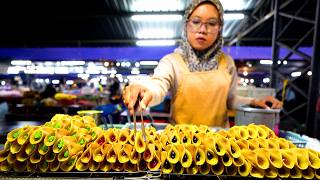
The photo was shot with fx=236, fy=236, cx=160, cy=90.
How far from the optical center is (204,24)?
6.49ft

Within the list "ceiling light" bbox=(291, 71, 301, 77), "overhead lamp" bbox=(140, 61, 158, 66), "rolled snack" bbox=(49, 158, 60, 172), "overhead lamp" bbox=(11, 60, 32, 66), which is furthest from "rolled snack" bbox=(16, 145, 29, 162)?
"overhead lamp" bbox=(11, 60, 32, 66)

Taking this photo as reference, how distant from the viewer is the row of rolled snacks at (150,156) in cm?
111

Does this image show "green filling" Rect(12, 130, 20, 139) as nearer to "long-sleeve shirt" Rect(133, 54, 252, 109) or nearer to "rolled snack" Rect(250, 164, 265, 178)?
"long-sleeve shirt" Rect(133, 54, 252, 109)

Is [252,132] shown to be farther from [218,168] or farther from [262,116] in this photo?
[262,116]

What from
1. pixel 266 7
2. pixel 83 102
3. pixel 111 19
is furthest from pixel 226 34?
pixel 83 102

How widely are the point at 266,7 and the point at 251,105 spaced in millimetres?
7617

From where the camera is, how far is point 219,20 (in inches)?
79.9

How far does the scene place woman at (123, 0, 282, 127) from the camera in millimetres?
1994

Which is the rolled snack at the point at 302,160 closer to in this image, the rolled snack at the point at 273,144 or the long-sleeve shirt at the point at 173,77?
the rolled snack at the point at 273,144

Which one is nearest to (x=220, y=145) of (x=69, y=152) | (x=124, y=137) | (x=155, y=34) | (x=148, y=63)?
(x=124, y=137)

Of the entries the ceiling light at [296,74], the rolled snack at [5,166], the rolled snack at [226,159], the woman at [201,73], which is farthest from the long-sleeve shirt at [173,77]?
the ceiling light at [296,74]

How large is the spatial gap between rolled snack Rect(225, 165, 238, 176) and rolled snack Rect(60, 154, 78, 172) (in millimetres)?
730

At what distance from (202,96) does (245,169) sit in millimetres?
1093

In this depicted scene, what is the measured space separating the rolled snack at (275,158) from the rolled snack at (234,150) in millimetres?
154
